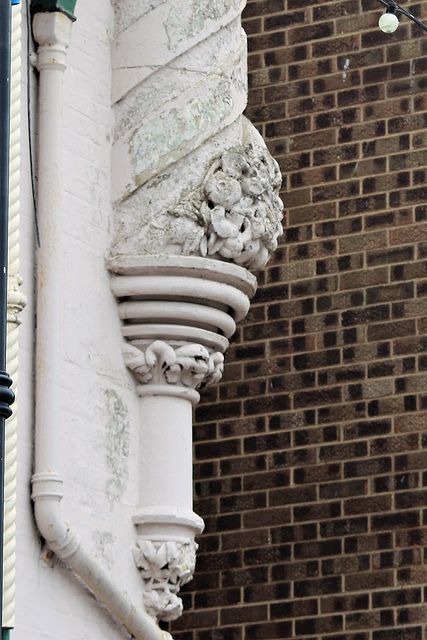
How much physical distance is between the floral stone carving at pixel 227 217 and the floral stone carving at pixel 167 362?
0.41m

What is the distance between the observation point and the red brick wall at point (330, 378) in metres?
13.5

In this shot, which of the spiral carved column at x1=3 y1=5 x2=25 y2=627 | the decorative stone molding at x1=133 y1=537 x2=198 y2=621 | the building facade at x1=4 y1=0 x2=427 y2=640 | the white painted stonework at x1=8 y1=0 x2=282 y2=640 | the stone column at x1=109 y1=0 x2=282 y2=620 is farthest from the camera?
the stone column at x1=109 y1=0 x2=282 y2=620

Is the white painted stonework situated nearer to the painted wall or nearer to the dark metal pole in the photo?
the painted wall

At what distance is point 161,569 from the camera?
324 inches

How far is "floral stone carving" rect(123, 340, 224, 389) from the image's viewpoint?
8375mm

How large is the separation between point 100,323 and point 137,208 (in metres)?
0.55

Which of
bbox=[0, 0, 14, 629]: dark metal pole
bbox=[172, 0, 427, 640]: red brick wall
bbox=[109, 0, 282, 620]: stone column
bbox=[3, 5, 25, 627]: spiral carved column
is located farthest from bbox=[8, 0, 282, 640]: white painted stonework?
bbox=[172, 0, 427, 640]: red brick wall

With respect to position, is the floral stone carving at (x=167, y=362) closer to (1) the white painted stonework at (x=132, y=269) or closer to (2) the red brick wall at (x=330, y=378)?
(1) the white painted stonework at (x=132, y=269)

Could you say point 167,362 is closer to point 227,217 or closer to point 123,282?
point 123,282

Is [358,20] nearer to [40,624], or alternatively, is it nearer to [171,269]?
[171,269]

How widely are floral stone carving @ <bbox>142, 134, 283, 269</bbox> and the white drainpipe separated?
65 centimetres

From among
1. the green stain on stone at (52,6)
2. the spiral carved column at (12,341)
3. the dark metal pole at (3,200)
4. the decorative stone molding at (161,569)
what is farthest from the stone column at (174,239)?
the dark metal pole at (3,200)

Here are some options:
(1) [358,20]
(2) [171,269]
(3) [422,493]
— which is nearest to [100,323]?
(2) [171,269]

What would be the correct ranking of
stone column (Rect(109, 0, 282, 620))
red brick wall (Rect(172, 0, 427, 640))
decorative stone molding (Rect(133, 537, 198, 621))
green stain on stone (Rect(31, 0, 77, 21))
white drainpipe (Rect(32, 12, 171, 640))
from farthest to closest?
red brick wall (Rect(172, 0, 427, 640)), stone column (Rect(109, 0, 282, 620)), decorative stone molding (Rect(133, 537, 198, 621)), green stain on stone (Rect(31, 0, 77, 21)), white drainpipe (Rect(32, 12, 171, 640))
